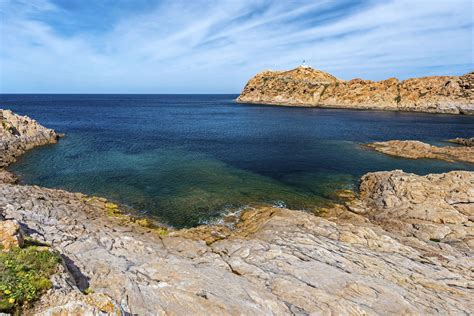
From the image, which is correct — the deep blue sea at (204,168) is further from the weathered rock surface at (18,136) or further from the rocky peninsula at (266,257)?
the rocky peninsula at (266,257)

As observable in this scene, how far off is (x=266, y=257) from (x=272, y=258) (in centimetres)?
37

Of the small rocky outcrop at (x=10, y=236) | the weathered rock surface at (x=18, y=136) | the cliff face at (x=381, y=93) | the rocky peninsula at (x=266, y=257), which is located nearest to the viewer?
the small rocky outcrop at (x=10, y=236)

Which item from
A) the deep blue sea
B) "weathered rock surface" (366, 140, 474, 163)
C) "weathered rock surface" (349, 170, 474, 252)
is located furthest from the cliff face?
"weathered rock surface" (349, 170, 474, 252)

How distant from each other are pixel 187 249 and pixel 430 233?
63.3 ft

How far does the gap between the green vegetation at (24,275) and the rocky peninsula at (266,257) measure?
1.14 ft

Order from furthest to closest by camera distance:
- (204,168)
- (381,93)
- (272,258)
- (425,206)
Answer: (381,93), (204,168), (425,206), (272,258)

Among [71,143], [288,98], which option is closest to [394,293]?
[71,143]

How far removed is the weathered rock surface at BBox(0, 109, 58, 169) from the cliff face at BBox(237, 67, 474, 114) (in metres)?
151

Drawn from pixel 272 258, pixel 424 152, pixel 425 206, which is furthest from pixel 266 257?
pixel 424 152

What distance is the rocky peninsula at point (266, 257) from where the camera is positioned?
12.0 m

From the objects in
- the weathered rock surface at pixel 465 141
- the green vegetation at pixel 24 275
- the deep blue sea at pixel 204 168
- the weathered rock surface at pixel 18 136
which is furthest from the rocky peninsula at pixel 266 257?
the weathered rock surface at pixel 465 141

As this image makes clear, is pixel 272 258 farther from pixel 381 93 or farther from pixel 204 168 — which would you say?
pixel 381 93

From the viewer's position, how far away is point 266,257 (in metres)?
16.8

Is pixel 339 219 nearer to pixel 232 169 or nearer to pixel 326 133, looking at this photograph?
pixel 232 169
